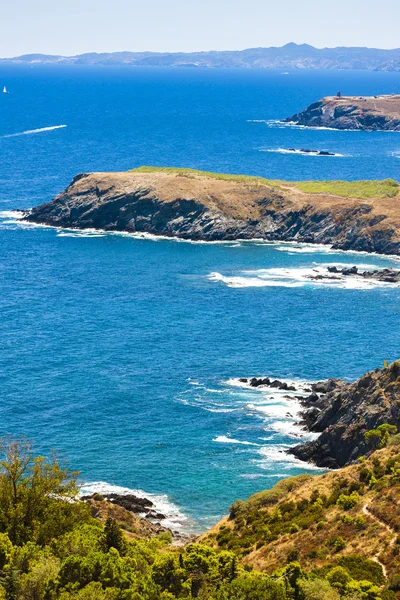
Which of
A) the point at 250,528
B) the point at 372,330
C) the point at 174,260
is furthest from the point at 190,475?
the point at 174,260

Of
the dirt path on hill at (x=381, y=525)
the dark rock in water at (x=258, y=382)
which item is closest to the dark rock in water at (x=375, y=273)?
the dark rock in water at (x=258, y=382)

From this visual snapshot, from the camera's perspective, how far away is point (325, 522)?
67750 mm

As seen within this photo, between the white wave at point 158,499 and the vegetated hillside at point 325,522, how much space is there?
6.26m

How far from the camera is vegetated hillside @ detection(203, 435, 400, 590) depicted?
204 feet

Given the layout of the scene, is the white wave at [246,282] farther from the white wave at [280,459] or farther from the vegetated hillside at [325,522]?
the vegetated hillside at [325,522]

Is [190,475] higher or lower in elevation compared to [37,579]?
lower

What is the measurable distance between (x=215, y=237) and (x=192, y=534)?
10964cm

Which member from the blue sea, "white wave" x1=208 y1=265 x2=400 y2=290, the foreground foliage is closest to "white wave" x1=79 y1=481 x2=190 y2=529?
the blue sea

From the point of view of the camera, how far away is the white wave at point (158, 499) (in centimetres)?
8100

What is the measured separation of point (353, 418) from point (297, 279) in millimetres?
63690

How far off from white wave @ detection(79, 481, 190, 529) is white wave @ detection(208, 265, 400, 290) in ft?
221

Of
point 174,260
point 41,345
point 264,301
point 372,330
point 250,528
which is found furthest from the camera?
point 174,260

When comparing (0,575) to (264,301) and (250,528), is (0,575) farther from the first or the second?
(264,301)

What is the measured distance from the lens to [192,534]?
78.6 m
